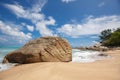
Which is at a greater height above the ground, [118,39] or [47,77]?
[118,39]

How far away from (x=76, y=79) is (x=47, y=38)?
4.13m

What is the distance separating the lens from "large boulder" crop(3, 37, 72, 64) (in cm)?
541

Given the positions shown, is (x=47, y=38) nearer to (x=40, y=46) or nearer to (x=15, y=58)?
(x=40, y=46)

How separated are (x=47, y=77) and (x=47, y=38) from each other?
12.9ft

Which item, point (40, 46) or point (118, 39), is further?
point (118, 39)

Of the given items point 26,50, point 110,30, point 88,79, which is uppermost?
point 110,30

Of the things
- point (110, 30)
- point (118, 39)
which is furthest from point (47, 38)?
point (110, 30)

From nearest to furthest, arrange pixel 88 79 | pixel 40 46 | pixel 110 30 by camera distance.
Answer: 1. pixel 88 79
2. pixel 40 46
3. pixel 110 30

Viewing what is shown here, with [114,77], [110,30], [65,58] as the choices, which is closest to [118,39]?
[110,30]

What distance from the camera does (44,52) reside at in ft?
18.1

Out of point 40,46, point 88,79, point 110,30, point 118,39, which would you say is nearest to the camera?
point 88,79

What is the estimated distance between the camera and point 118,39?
34344 mm

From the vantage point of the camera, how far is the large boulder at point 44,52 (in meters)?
5.41

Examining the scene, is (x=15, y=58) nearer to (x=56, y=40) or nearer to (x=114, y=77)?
(x=56, y=40)
